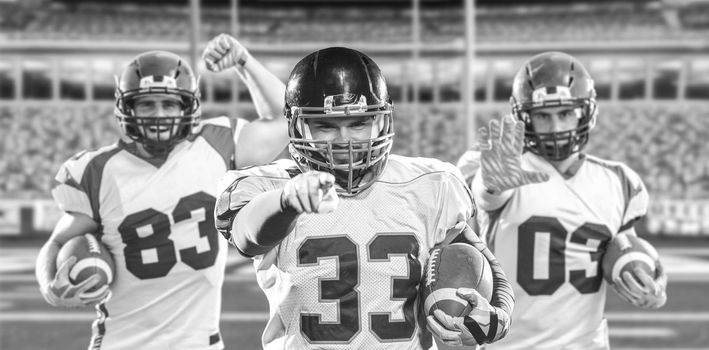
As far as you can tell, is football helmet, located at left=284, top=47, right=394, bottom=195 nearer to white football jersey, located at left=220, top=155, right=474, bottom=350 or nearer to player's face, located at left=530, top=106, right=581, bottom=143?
white football jersey, located at left=220, top=155, right=474, bottom=350

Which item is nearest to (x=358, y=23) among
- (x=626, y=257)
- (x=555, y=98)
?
(x=555, y=98)

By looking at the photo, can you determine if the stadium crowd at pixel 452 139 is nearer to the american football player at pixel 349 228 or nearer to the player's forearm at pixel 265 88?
the player's forearm at pixel 265 88

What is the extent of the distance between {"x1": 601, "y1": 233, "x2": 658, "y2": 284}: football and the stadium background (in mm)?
9582

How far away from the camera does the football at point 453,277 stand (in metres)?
1.88

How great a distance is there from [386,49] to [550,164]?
15401mm

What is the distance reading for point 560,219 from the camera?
9.86ft

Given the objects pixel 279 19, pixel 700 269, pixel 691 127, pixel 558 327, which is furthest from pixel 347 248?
pixel 279 19

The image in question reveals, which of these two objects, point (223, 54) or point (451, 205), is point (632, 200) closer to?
point (451, 205)

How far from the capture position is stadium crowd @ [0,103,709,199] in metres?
15.6

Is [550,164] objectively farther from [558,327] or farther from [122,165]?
[122,165]

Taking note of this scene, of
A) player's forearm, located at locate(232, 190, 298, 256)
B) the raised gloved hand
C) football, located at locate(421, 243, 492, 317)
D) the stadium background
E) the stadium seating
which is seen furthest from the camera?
the stadium seating

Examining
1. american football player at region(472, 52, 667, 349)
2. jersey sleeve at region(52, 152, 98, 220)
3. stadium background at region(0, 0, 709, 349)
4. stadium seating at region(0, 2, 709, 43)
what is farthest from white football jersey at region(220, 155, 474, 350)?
stadium seating at region(0, 2, 709, 43)

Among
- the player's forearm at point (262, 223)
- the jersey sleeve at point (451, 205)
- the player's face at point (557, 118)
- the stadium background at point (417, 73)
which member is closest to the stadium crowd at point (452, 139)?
the stadium background at point (417, 73)

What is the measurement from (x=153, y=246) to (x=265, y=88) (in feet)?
2.21
